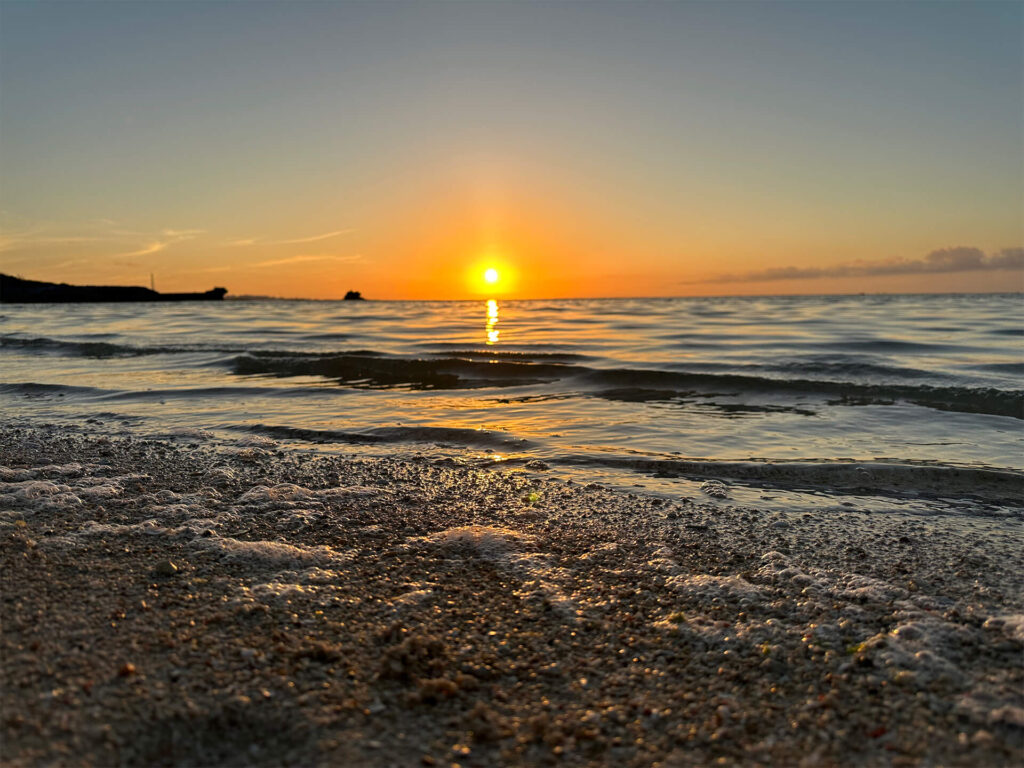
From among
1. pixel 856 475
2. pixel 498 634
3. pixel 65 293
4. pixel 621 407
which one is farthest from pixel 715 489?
pixel 65 293

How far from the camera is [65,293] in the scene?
352 ft

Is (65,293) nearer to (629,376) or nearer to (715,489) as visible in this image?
(629,376)

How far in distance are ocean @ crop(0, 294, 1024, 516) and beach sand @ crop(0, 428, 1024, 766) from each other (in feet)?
3.16

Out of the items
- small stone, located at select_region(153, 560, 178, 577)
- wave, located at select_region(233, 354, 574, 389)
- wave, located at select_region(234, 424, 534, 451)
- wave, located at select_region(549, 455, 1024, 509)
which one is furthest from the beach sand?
wave, located at select_region(233, 354, 574, 389)

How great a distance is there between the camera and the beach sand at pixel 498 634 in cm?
193

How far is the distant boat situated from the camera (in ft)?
344

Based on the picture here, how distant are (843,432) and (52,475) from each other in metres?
7.13

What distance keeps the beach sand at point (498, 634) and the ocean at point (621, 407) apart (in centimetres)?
96

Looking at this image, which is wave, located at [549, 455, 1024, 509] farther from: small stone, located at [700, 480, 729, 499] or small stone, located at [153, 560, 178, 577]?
small stone, located at [153, 560, 178, 577]

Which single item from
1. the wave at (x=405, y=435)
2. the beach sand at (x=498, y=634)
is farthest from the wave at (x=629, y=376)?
the beach sand at (x=498, y=634)

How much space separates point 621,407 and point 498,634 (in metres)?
6.06

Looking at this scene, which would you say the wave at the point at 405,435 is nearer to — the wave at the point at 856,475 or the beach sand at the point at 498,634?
the wave at the point at 856,475

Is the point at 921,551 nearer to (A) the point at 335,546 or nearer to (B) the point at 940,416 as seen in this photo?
(A) the point at 335,546

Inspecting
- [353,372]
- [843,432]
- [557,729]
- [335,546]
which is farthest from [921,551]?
[353,372]
